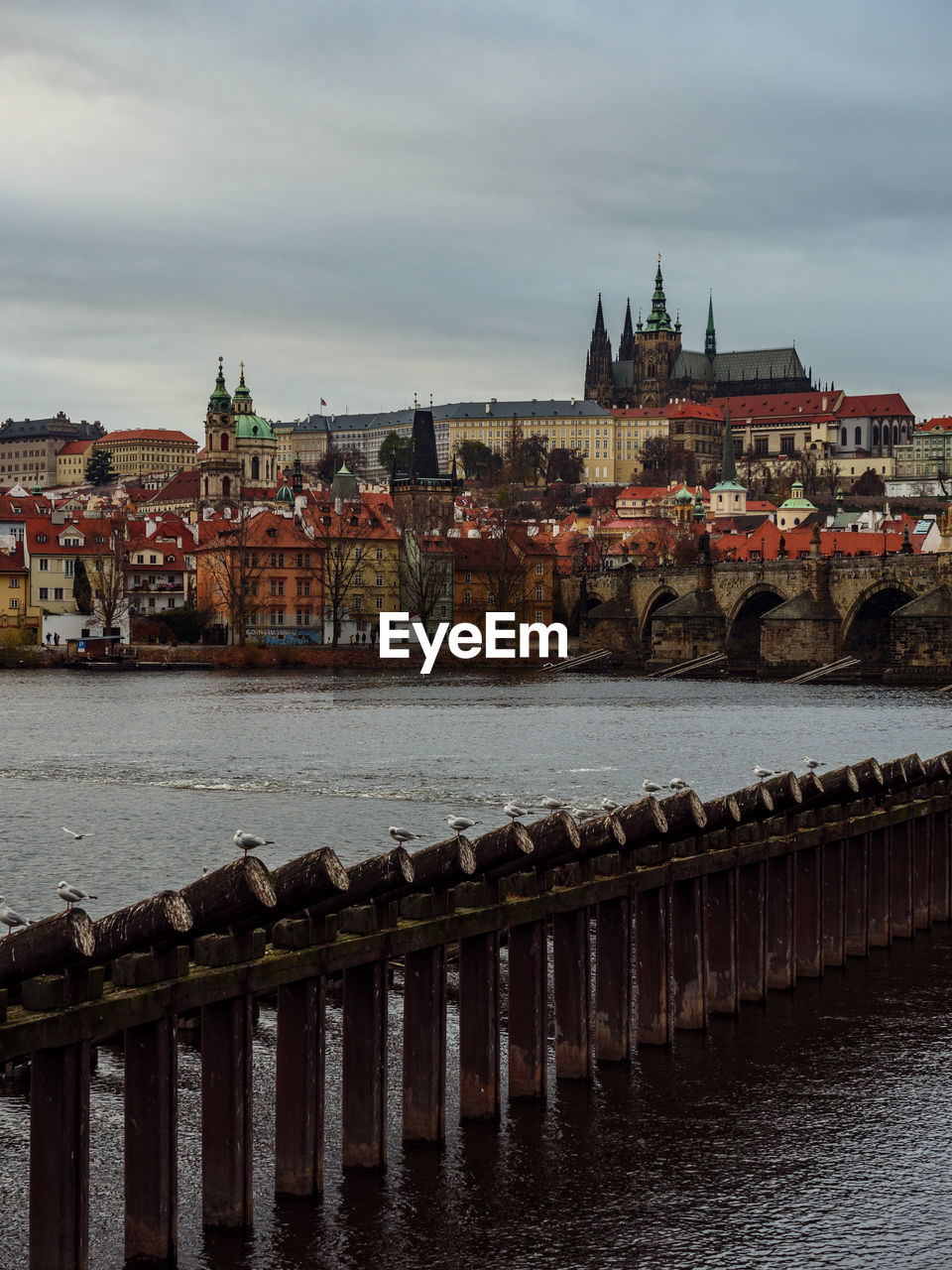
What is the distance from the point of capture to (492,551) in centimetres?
11850

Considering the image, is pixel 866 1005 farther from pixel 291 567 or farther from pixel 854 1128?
pixel 291 567

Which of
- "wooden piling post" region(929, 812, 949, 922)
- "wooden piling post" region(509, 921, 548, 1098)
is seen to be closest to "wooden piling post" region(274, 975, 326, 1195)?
"wooden piling post" region(509, 921, 548, 1098)

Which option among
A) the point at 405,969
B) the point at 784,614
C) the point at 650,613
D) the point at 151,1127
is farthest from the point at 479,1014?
the point at 650,613

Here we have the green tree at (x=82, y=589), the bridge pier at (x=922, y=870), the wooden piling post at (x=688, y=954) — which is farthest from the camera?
the green tree at (x=82, y=589)

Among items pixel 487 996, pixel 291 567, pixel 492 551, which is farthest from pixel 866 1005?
pixel 492 551

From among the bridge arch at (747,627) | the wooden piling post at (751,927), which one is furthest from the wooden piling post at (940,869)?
the bridge arch at (747,627)

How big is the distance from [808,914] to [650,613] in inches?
3790

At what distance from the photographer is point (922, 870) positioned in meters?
22.4

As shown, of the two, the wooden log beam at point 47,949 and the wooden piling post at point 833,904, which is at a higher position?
the wooden log beam at point 47,949

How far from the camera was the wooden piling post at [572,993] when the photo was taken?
14766 millimetres

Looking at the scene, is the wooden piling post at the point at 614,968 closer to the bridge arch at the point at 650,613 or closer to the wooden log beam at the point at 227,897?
the wooden log beam at the point at 227,897

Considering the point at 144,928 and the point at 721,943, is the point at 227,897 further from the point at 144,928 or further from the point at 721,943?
the point at 721,943

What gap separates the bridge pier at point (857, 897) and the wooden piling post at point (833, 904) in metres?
0.26

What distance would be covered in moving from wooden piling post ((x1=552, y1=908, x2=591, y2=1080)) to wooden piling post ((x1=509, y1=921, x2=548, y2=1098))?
274mm
